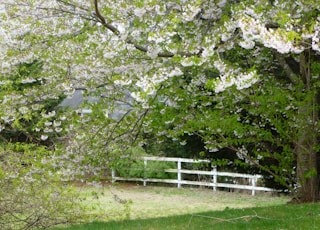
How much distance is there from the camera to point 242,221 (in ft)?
25.0

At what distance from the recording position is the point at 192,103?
888cm

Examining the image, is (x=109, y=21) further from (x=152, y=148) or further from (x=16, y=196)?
(x=152, y=148)

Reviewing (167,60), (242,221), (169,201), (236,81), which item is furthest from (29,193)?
(169,201)

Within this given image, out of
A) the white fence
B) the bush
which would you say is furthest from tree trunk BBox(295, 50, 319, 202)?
the white fence

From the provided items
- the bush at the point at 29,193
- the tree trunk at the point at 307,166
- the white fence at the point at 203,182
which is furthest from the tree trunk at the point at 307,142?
the white fence at the point at 203,182

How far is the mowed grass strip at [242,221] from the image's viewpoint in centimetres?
717

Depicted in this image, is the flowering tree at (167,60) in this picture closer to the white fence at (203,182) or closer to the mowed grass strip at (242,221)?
the mowed grass strip at (242,221)

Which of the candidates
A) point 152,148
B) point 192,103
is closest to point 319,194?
point 192,103

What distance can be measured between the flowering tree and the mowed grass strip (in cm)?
82

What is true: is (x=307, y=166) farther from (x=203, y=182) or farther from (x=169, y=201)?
(x=203, y=182)

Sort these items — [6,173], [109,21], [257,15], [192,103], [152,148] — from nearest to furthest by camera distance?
[257,15]
[109,21]
[6,173]
[192,103]
[152,148]

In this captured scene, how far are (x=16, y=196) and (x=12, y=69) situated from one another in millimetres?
A: 1993

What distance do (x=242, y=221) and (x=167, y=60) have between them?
2.51m

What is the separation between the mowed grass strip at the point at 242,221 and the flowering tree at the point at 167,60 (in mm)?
819
